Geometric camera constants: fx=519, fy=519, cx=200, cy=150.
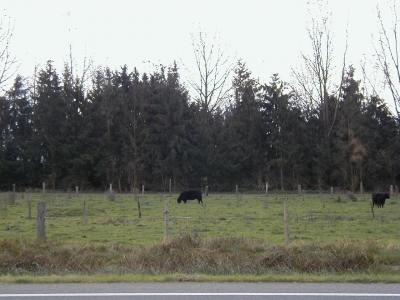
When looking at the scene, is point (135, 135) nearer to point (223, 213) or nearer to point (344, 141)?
point (344, 141)

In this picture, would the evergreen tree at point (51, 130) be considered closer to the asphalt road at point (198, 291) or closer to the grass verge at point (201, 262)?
the grass verge at point (201, 262)

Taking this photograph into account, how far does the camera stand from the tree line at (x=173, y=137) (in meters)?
55.9

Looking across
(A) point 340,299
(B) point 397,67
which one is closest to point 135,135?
(B) point 397,67

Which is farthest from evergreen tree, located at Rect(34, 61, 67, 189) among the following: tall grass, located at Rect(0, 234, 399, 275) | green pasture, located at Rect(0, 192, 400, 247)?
tall grass, located at Rect(0, 234, 399, 275)

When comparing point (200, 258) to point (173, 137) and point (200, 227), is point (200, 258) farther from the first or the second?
point (173, 137)

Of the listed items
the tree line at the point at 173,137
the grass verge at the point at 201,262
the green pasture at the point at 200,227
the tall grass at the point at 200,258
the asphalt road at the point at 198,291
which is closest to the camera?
the asphalt road at the point at 198,291

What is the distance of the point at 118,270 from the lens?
1170 cm

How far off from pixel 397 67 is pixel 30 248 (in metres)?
29.3

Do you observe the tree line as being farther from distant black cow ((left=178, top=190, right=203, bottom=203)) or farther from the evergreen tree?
distant black cow ((left=178, top=190, right=203, bottom=203))

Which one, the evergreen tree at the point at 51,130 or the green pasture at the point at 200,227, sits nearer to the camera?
the green pasture at the point at 200,227

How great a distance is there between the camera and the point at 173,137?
187ft

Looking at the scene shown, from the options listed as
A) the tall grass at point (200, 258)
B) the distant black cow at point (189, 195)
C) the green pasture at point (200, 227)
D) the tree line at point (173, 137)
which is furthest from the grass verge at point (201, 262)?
the tree line at point (173, 137)

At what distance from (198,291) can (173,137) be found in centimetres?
4812

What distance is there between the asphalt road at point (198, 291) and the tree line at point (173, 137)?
45.2 metres
